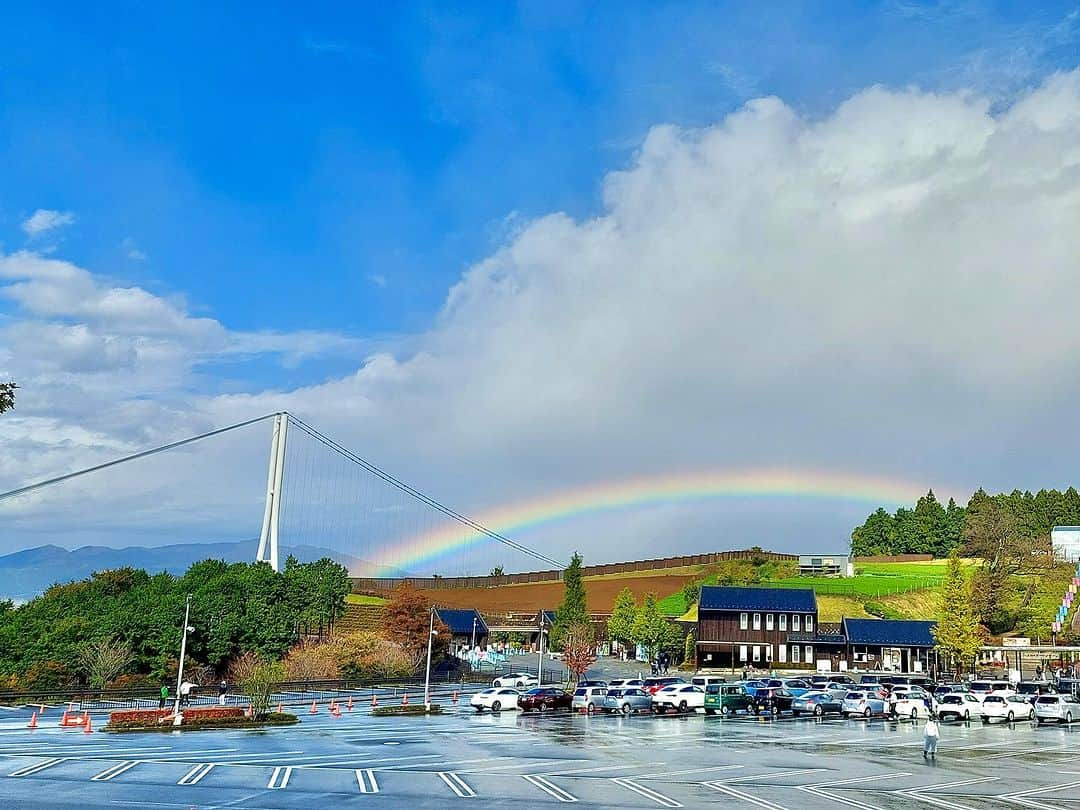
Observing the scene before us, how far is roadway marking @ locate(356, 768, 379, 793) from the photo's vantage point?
87.5ft

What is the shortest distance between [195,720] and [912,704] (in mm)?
38997

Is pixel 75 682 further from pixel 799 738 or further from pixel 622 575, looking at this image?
pixel 622 575

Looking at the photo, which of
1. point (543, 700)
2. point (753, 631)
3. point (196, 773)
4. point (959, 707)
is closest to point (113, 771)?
point (196, 773)

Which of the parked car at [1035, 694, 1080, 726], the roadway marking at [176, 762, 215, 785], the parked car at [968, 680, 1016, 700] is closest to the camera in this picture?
the roadway marking at [176, 762, 215, 785]

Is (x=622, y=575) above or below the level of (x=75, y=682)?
above

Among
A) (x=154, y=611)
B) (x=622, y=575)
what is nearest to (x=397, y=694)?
(x=154, y=611)

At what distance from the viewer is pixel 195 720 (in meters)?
46.6

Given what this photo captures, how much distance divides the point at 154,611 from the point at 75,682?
7366 mm

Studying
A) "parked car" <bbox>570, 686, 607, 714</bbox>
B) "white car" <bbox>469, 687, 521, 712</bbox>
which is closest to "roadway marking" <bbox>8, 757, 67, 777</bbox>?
"white car" <bbox>469, 687, 521, 712</bbox>

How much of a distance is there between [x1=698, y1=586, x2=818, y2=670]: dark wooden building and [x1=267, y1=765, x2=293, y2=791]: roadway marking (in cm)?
8331

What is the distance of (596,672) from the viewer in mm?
102188

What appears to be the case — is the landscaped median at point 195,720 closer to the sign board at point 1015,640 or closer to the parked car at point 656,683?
the parked car at point 656,683

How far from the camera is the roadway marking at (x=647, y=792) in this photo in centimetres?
2495

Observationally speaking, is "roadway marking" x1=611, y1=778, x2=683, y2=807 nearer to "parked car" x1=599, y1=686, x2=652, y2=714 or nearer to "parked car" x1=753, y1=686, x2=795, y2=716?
"parked car" x1=599, y1=686, x2=652, y2=714
